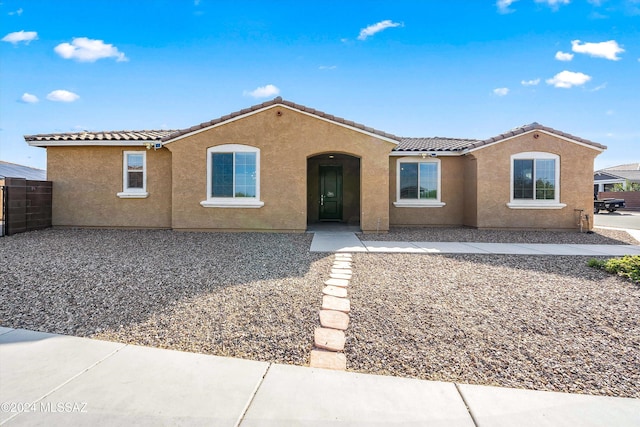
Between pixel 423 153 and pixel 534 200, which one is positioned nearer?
pixel 534 200

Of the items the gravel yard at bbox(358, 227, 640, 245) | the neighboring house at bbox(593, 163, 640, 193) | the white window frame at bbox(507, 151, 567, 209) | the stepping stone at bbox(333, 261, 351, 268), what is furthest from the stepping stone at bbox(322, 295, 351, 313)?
the neighboring house at bbox(593, 163, 640, 193)

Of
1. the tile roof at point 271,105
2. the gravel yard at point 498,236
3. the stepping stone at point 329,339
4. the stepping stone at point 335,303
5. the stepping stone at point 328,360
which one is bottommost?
the stepping stone at point 328,360

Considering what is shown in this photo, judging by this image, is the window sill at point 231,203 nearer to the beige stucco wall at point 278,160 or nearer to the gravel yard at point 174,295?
the beige stucco wall at point 278,160

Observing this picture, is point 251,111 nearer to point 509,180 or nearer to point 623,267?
point 509,180

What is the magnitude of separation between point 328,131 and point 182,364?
1029 centimetres

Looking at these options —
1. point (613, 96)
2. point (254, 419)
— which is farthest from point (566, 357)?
point (613, 96)

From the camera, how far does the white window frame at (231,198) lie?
1204 centimetres

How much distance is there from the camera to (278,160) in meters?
12.0

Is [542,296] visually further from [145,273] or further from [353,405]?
[145,273]

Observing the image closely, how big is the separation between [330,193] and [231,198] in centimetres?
612

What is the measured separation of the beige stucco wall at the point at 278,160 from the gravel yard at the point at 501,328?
6.15m

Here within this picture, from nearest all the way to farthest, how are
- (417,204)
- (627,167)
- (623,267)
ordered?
(623,267), (417,204), (627,167)

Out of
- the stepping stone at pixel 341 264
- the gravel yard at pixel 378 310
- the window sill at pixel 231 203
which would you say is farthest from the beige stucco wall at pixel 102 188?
the stepping stone at pixel 341 264

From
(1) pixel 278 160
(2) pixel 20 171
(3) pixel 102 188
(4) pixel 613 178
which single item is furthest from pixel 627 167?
(2) pixel 20 171
